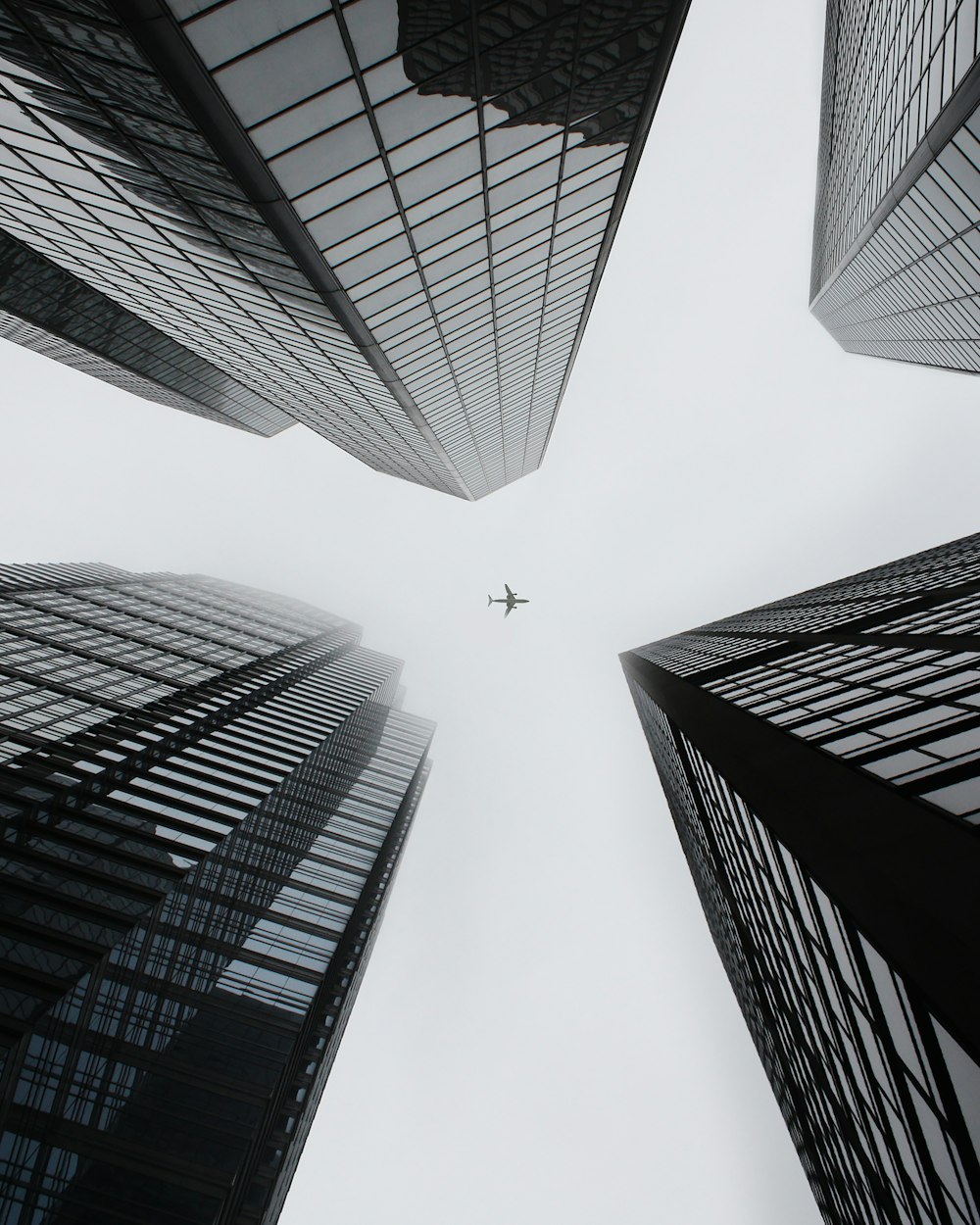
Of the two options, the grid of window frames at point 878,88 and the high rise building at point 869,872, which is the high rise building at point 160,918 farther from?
the grid of window frames at point 878,88

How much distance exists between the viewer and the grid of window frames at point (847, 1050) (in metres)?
8.81

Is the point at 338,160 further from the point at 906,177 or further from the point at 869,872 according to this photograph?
the point at 906,177

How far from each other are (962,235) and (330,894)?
4955cm

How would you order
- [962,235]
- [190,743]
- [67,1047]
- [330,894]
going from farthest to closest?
[330,894] < [190,743] < [962,235] < [67,1047]

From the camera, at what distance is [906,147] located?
29.0 metres

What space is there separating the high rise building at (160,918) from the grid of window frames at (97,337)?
22.5m

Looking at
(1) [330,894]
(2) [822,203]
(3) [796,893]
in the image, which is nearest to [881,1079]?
(3) [796,893]

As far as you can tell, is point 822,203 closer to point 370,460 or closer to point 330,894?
point 370,460

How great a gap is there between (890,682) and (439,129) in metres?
15.3

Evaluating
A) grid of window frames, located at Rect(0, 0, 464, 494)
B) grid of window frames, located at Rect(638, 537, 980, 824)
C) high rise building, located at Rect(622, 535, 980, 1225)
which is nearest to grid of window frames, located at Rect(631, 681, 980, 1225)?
high rise building, located at Rect(622, 535, 980, 1225)

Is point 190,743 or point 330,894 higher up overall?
point 190,743

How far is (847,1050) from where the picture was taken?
47.4ft

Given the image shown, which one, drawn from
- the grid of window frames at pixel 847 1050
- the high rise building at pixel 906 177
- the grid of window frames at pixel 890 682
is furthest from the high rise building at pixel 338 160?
the grid of window frames at pixel 847 1050

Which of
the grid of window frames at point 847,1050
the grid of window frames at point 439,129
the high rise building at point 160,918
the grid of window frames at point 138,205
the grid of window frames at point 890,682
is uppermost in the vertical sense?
the grid of window frames at point 439,129
